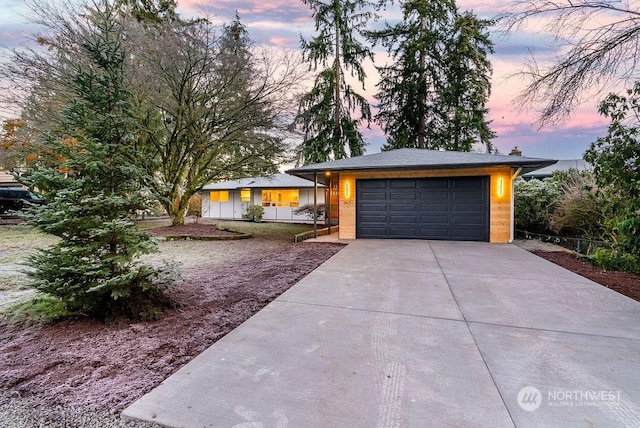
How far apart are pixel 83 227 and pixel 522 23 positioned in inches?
277

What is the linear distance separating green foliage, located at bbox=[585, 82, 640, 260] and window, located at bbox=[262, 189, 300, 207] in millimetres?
15453

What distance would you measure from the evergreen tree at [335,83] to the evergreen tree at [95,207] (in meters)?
13.9

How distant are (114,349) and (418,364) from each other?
2.69m

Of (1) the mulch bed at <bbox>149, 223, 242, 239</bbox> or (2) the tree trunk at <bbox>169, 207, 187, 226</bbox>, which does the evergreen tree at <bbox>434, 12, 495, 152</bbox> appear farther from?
(2) the tree trunk at <bbox>169, 207, 187, 226</bbox>

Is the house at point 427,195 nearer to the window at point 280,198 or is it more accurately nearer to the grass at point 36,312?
the grass at point 36,312

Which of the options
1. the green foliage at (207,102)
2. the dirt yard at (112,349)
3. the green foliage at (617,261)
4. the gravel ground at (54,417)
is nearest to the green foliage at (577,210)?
the green foliage at (617,261)

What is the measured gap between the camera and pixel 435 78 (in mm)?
18031

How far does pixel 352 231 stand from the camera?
10539 mm

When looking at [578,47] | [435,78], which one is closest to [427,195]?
[578,47]

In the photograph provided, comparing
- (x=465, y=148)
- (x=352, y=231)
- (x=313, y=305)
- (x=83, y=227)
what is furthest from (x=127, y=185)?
(x=465, y=148)

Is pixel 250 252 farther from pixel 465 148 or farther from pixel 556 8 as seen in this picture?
pixel 465 148

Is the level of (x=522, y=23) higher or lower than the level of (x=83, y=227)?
higher

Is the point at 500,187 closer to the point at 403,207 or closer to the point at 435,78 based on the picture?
the point at 403,207

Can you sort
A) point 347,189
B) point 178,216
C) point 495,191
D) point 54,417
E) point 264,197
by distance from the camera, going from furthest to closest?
1. point 264,197
2. point 178,216
3. point 347,189
4. point 495,191
5. point 54,417
